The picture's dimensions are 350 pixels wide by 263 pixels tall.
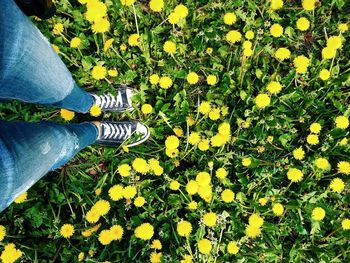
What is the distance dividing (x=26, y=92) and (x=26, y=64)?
0.16 m

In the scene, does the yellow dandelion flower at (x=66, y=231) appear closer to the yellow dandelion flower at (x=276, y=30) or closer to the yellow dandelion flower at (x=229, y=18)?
the yellow dandelion flower at (x=229, y=18)

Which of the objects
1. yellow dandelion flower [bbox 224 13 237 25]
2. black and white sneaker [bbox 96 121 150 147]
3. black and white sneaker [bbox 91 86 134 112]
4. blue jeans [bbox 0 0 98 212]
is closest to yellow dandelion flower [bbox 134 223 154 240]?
black and white sneaker [bbox 96 121 150 147]

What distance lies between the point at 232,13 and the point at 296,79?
0.60 m

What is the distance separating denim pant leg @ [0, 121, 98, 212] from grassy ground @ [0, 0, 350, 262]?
661mm

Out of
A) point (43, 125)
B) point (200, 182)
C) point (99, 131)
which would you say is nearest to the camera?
point (43, 125)

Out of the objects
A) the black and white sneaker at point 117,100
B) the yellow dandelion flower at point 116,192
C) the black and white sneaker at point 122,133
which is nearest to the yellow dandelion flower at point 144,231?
the yellow dandelion flower at point 116,192

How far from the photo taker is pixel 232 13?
2.40m

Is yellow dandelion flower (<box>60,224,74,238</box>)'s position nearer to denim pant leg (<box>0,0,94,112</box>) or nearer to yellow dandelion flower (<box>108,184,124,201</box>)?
yellow dandelion flower (<box>108,184,124,201</box>)

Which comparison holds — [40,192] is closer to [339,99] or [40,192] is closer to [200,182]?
[200,182]

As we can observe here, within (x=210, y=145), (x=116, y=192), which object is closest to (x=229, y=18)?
(x=210, y=145)

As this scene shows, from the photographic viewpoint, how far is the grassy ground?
223 centimetres

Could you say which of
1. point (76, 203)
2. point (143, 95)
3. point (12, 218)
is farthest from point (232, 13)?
point (12, 218)

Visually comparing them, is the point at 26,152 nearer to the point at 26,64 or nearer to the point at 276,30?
the point at 26,64

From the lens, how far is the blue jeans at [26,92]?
48.8 inches
